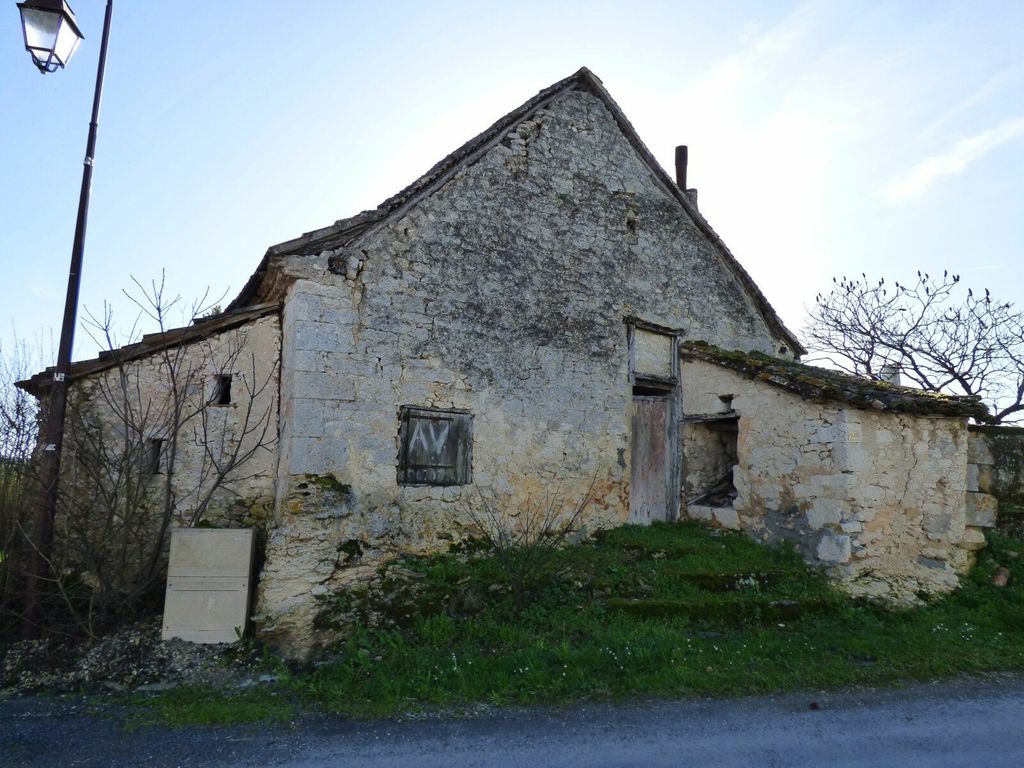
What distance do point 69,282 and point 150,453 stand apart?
2.01 m

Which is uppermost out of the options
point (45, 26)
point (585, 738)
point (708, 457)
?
point (45, 26)

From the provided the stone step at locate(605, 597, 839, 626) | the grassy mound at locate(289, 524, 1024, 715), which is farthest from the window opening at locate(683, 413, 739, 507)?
the stone step at locate(605, 597, 839, 626)

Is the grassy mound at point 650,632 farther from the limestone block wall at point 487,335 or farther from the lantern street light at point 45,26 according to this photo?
the lantern street light at point 45,26

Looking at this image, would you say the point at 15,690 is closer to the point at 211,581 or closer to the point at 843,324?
the point at 211,581

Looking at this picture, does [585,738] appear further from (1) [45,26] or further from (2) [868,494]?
(1) [45,26]

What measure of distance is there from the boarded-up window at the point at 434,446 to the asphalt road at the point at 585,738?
3363 mm

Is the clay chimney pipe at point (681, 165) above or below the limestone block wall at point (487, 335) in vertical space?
above

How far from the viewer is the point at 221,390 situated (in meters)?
8.01

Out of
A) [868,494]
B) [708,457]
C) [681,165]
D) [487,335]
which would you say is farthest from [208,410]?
[681,165]

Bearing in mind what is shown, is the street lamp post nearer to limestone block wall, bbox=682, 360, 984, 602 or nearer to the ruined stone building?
the ruined stone building

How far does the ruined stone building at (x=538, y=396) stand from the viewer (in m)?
7.43

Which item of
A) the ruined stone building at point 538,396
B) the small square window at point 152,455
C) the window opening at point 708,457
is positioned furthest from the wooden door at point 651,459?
the small square window at point 152,455

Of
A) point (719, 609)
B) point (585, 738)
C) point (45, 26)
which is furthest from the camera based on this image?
point (719, 609)

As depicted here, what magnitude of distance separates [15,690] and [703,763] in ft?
18.3
